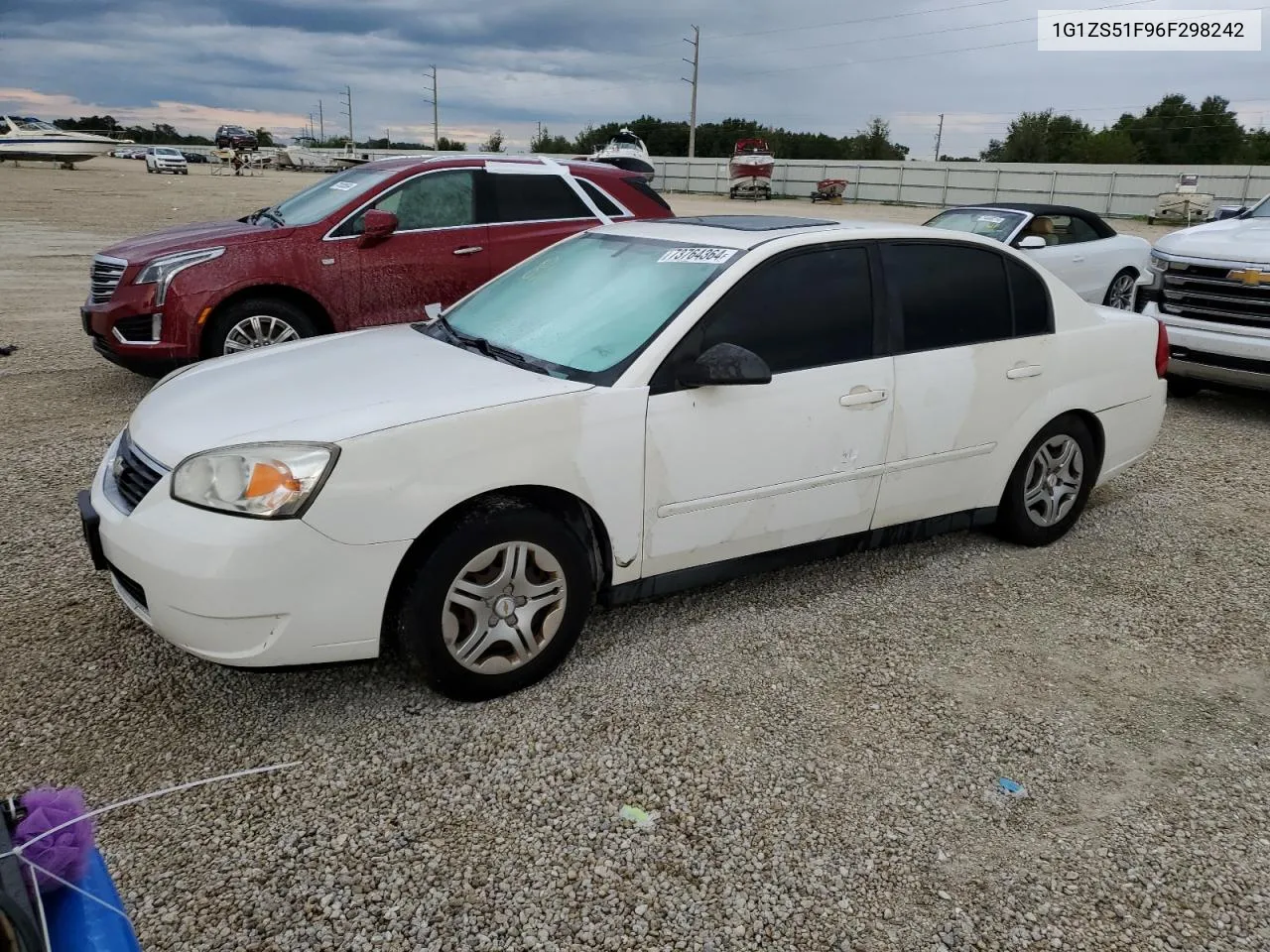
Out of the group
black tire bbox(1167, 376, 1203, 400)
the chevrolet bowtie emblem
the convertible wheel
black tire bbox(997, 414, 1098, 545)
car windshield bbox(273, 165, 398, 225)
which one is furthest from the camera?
the convertible wheel

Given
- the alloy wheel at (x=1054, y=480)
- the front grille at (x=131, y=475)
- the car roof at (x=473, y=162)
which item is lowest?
the alloy wheel at (x=1054, y=480)

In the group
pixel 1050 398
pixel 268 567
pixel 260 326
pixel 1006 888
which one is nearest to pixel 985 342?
pixel 1050 398

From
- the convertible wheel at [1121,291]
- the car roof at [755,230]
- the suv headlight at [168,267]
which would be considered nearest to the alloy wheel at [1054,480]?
the car roof at [755,230]

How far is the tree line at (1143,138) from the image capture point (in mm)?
70375

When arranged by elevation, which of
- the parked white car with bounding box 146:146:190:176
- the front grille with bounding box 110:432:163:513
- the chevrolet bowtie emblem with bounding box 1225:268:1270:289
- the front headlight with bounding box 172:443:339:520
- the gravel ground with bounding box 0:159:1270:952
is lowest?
the gravel ground with bounding box 0:159:1270:952

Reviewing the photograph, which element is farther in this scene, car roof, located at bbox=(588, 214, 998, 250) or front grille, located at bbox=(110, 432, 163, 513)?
car roof, located at bbox=(588, 214, 998, 250)

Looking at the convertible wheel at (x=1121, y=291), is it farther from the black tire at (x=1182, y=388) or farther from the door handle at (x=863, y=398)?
the door handle at (x=863, y=398)

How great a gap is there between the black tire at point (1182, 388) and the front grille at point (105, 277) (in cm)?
838

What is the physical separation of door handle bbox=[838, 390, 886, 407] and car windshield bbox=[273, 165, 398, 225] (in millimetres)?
4750

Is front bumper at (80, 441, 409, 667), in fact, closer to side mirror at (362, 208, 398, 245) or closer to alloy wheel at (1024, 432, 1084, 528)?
alloy wheel at (1024, 432, 1084, 528)

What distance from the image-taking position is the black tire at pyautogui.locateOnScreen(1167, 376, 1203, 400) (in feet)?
26.7

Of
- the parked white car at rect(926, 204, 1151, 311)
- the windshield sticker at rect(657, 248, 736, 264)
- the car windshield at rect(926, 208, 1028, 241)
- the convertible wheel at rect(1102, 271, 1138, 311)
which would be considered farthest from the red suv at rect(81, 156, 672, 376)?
the convertible wheel at rect(1102, 271, 1138, 311)

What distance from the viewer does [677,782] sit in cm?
288

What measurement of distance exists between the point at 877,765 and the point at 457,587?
144 centimetres
